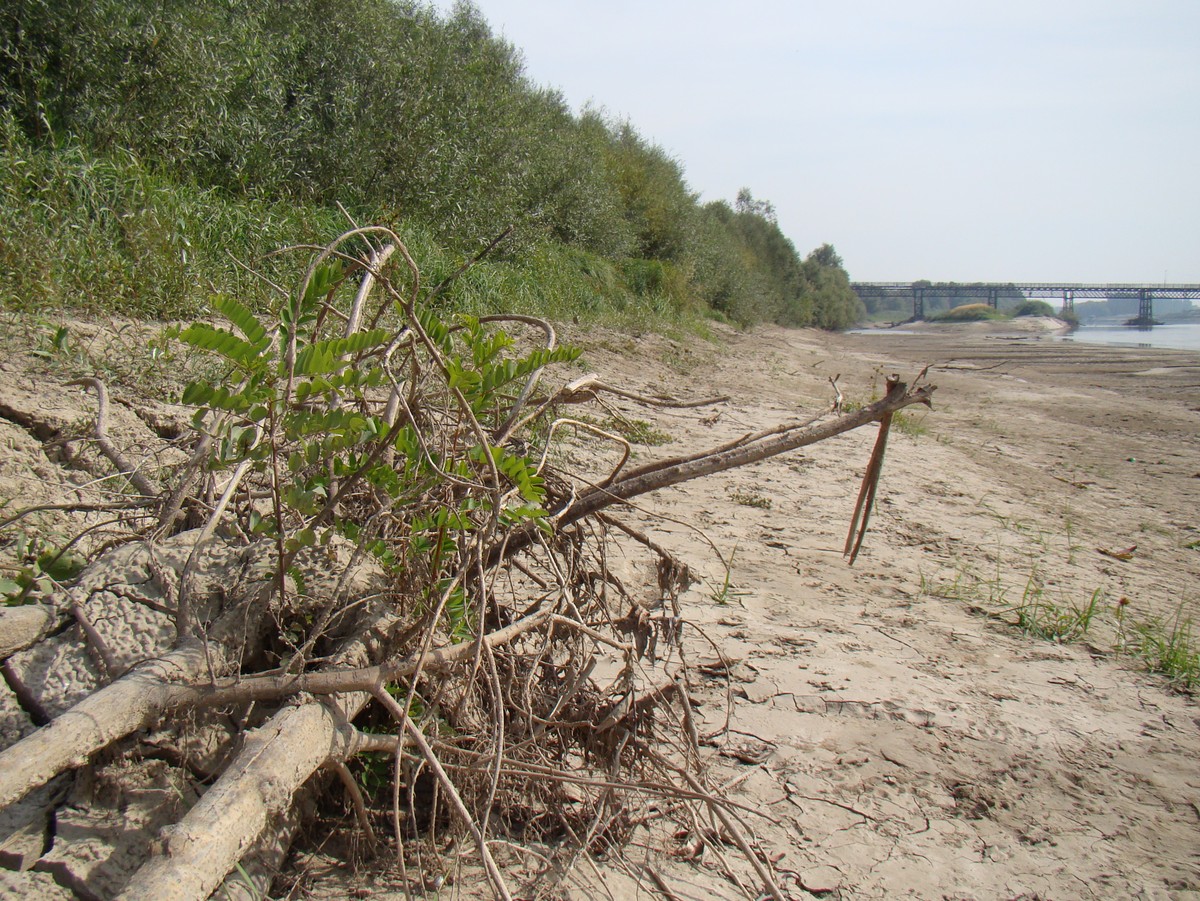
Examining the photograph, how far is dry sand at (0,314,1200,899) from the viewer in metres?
2.23

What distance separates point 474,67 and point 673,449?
1161 centimetres

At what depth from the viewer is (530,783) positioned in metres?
2.03

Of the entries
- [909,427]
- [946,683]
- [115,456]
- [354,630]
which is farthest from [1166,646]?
[909,427]

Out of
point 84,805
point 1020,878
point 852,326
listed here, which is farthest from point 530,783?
point 852,326

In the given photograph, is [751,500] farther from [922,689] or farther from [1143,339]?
[1143,339]

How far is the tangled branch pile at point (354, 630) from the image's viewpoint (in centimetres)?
152

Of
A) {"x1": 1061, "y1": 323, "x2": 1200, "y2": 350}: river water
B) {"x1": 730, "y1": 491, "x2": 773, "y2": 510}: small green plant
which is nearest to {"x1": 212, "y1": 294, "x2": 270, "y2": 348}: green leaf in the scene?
{"x1": 730, "y1": 491, "x2": 773, "y2": 510}: small green plant

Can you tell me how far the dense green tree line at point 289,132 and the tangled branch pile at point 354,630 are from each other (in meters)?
0.66

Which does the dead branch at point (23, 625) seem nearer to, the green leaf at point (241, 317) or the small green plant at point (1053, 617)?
the green leaf at point (241, 317)

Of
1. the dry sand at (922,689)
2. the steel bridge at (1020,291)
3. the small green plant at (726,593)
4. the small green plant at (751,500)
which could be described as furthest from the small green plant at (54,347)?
the steel bridge at (1020,291)

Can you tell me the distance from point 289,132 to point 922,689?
10146 mm

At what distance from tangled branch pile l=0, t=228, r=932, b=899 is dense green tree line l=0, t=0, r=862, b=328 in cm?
66

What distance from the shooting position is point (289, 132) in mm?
10289

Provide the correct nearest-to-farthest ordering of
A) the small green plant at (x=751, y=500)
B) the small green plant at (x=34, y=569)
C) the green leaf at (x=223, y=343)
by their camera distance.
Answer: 1. the green leaf at (x=223, y=343)
2. the small green plant at (x=34, y=569)
3. the small green plant at (x=751, y=500)
